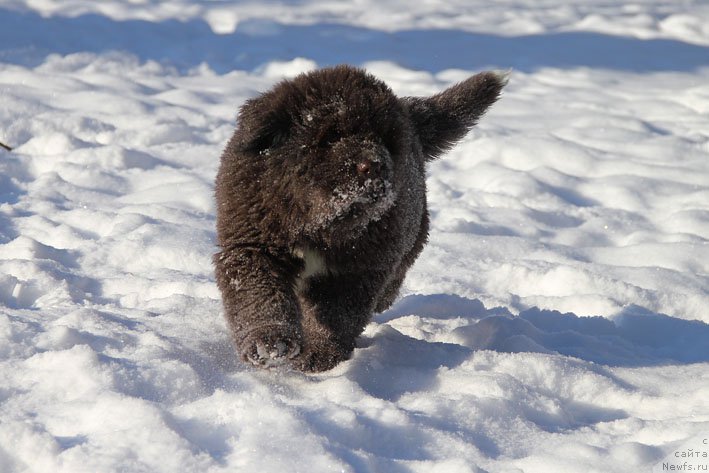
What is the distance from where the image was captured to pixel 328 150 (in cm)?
268

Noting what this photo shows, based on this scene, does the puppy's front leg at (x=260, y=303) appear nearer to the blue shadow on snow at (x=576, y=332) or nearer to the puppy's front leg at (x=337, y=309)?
the puppy's front leg at (x=337, y=309)

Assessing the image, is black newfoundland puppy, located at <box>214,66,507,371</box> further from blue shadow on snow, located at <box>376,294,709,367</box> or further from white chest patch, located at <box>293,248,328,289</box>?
blue shadow on snow, located at <box>376,294,709,367</box>

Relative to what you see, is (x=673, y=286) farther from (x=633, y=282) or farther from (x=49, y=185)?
(x=49, y=185)

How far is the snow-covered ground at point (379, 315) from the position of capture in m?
2.19

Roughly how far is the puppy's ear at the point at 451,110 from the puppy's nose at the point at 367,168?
110 cm

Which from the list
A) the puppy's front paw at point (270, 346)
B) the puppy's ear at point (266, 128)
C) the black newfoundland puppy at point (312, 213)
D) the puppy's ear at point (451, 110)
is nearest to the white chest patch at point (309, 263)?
the black newfoundland puppy at point (312, 213)

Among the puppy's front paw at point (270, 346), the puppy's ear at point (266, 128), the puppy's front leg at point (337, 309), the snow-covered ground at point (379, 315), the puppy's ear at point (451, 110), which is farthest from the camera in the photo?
the puppy's ear at point (451, 110)

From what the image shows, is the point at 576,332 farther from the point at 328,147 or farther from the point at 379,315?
the point at 328,147

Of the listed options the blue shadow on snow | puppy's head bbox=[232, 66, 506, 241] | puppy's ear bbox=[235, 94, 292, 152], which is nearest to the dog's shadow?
the blue shadow on snow

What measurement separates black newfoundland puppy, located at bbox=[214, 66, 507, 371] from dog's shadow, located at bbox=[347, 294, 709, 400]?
0.19m

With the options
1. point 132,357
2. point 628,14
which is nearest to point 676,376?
point 132,357

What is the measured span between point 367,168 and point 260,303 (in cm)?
58

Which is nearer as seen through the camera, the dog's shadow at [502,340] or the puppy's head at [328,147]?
the puppy's head at [328,147]

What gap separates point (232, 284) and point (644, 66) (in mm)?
8733
